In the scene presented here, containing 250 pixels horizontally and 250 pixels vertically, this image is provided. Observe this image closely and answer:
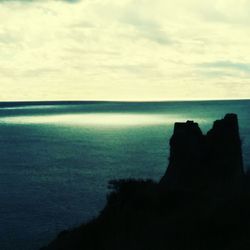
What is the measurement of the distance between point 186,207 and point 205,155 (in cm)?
1653

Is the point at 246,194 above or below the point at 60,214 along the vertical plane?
above

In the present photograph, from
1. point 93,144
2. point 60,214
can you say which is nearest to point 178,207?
point 60,214

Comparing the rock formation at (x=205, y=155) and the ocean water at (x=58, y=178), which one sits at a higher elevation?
the rock formation at (x=205, y=155)

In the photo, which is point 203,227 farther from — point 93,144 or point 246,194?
point 93,144

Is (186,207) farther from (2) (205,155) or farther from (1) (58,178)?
(1) (58,178)

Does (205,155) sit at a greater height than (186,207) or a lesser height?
greater

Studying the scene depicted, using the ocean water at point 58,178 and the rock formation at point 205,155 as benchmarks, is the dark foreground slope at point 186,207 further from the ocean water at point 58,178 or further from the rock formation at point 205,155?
the ocean water at point 58,178

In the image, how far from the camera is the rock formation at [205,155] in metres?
37.7

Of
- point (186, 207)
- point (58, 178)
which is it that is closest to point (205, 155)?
point (186, 207)

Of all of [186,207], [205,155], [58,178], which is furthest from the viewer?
[58,178]

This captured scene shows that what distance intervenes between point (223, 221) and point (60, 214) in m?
47.8

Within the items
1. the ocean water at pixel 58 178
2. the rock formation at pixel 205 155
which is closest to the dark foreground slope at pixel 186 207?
the rock formation at pixel 205 155

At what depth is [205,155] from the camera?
128 ft

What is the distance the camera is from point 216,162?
125ft
